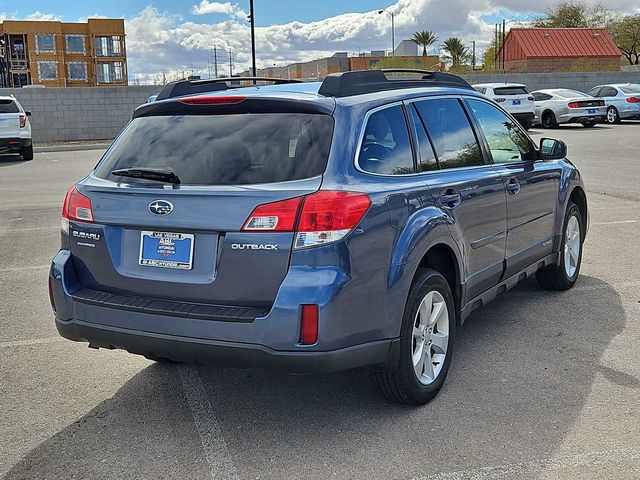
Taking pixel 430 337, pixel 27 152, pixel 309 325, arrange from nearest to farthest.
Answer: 1. pixel 309 325
2. pixel 430 337
3. pixel 27 152

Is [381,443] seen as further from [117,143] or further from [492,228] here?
[117,143]

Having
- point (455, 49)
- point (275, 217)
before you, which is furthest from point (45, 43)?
point (275, 217)

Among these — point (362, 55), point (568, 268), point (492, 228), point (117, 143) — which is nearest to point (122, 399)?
point (117, 143)

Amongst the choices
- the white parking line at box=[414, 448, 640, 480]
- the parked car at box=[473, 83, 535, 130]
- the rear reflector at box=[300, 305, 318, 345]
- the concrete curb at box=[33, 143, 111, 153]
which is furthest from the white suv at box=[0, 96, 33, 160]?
the white parking line at box=[414, 448, 640, 480]

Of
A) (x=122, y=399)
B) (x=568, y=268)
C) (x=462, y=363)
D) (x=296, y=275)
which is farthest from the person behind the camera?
(x=568, y=268)

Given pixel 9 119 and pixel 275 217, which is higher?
pixel 275 217

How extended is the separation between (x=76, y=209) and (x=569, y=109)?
26.2 meters

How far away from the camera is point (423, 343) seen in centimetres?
406

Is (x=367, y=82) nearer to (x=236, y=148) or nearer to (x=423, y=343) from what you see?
(x=236, y=148)

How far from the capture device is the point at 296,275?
338 centimetres

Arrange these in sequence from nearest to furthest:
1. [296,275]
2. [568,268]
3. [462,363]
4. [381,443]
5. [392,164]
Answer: [296,275] → [381,443] → [392,164] → [462,363] → [568,268]

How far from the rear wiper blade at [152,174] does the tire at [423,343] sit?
1342 mm

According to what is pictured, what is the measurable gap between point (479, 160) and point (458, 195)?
0.60 m

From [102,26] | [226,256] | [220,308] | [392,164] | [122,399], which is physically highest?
[102,26]
